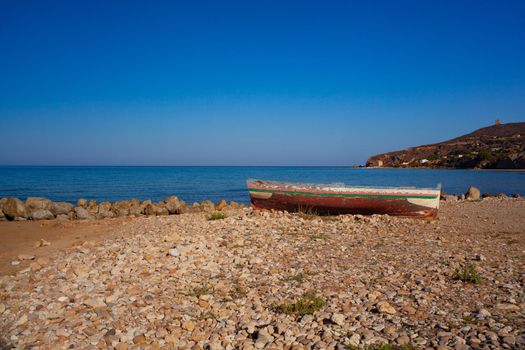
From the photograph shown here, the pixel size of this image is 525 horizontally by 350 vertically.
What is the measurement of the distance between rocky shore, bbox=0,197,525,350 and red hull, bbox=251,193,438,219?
16.0 ft

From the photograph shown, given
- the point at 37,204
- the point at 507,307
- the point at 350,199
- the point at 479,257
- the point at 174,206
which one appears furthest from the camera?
the point at 174,206

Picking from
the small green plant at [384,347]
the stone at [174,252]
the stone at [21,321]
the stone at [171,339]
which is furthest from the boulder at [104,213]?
the small green plant at [384,347]

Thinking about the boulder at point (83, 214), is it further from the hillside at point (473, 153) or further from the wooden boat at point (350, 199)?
the hillside at point (473, 153)

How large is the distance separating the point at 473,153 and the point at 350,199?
276 feet

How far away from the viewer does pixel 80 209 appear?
18359mm

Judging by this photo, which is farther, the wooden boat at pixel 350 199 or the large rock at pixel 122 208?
the large rock at pixel 122 208

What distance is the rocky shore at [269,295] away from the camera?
4.73 metres

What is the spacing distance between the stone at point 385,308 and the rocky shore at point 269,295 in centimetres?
2

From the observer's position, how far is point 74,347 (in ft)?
15.4

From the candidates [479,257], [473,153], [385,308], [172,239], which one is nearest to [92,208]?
[172,239]

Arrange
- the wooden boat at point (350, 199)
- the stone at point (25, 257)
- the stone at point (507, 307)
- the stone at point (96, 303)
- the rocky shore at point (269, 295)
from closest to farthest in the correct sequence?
the rocky shore at point (269, 295) → the stone at point (507, 307) → the stone at point (96, 303) → the stone at point (25, 257) → the wooden boat at point (350, 199)

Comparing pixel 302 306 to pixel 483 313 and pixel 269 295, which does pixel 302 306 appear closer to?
pixel 269 295

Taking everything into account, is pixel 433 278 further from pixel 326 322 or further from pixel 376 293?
pixel 326 322

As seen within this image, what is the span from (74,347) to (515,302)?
596 cm
